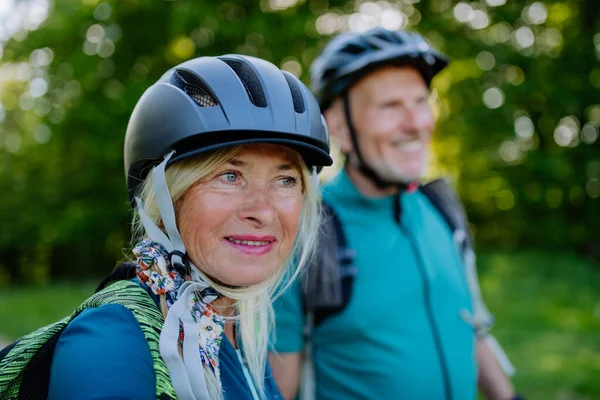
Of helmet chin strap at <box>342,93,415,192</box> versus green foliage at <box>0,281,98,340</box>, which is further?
green foliage at <box>0,281,98,340</box>

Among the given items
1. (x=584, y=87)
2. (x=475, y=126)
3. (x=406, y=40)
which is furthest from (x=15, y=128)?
(x=406, y=40)

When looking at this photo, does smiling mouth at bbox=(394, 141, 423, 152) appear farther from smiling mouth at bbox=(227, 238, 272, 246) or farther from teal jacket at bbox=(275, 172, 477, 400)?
smiling mouth at bbox=(227, 238, 272, 246)

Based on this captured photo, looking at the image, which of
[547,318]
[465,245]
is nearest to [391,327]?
[465,245]

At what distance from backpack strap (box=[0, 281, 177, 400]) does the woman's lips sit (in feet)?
1.21

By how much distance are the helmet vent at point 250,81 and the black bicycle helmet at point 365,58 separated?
3.57ft

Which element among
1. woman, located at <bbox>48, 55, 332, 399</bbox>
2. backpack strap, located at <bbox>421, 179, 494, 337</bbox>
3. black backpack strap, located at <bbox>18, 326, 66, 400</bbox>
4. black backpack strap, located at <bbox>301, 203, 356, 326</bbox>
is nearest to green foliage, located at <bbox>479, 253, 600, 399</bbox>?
backpack strap, located at <bbox>421, 179, 494, 337</bbox>

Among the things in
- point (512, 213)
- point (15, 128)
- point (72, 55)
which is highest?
point (72, 55)

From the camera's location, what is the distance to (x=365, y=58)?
3113mm

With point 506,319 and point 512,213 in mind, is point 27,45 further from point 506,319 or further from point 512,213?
point 512,213

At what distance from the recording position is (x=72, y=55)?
1446cm

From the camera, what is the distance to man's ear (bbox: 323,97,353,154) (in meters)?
3.25

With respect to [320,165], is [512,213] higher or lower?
lower

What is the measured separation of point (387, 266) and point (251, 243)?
1081mm

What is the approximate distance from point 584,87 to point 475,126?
98.1 inches
